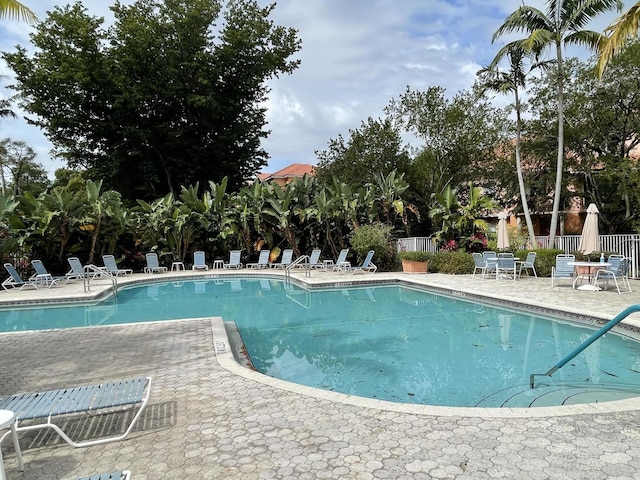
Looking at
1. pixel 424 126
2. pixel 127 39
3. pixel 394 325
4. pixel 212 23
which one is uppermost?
pixel 212 23

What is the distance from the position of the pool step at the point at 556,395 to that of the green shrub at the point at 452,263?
38.3 feet

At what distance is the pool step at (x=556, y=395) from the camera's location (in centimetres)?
516

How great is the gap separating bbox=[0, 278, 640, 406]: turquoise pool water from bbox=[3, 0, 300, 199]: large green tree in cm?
1651

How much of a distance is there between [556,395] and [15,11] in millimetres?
10180

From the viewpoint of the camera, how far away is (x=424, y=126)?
86.2ft

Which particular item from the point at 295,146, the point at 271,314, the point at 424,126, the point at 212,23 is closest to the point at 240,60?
the point at 212,23

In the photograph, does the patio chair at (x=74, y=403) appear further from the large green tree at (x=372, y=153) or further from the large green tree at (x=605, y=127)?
the large green tree at (x=372, y=153)

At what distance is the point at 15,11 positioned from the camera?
23.3 feet

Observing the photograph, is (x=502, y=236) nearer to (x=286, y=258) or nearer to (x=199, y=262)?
(x=286, y=258)

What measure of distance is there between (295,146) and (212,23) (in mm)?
17727

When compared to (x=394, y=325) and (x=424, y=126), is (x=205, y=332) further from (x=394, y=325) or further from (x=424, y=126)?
(x=424, y=126)

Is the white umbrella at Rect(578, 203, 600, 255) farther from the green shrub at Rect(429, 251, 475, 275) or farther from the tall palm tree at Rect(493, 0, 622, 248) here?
the tall palm tree at Rect(493, 0, 622, 248)

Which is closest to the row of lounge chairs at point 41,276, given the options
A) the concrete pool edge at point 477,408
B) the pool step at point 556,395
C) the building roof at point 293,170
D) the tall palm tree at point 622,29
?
the concrete pool edge at point 477,408

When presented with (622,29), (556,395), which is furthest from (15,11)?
(622,29)
